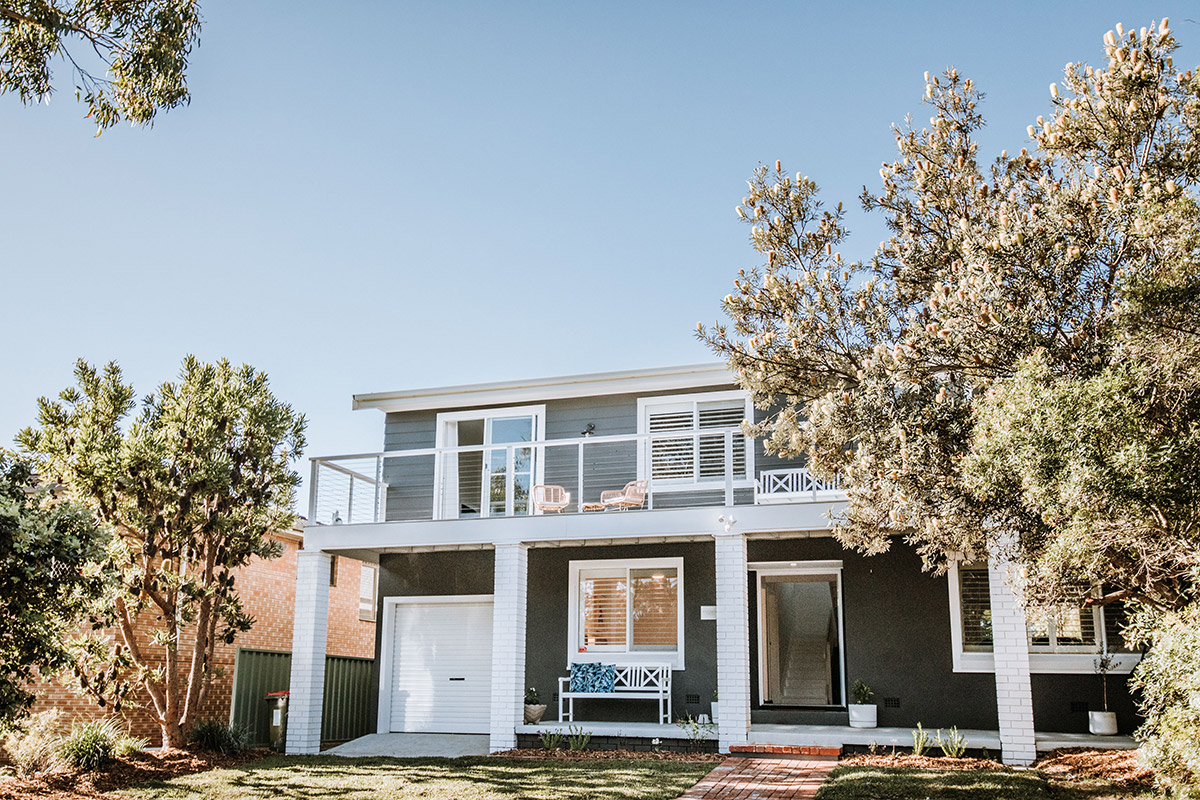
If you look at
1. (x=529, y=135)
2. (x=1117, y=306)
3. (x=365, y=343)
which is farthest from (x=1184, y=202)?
(x=365, y=343)

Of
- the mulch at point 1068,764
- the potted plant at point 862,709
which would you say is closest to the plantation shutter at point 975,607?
the potted plant at point 862,709

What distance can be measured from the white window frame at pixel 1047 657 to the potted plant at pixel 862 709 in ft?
4.64

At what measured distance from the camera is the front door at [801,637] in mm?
14992

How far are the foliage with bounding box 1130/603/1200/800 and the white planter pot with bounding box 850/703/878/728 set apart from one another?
5653 millimetres

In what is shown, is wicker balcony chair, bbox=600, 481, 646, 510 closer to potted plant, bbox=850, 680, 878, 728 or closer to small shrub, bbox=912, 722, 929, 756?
potted plant, bbox=850, 680, 878, 728

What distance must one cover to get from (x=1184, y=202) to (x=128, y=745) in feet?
41.8

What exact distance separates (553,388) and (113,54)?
30.0 ft

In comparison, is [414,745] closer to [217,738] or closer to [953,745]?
[217,738]

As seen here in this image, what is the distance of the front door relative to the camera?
590 inches

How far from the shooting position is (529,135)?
15945 millimetres

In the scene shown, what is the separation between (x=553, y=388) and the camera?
1683 centimetres

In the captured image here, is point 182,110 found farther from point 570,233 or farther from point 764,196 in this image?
point 570,233

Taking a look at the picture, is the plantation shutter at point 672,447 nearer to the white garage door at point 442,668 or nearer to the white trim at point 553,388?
the white trim at point 553,388

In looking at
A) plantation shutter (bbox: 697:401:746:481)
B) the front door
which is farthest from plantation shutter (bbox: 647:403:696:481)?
the front door
